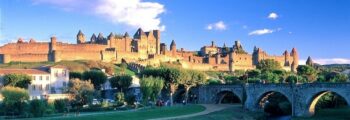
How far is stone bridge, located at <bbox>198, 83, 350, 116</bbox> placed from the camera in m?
50.3

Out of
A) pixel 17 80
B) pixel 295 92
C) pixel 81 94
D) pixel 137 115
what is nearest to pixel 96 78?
pixel 17 80

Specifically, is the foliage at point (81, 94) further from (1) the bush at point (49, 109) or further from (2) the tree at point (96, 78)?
(2) the tree at point (96, 78)

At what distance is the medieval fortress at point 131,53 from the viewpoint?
412 feet

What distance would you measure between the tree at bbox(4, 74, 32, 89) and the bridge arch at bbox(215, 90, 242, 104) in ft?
95.0

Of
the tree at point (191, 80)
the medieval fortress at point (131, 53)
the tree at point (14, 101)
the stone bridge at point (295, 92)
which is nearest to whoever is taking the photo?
the tree at point (14, 101)

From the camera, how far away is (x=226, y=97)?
75.7 meters

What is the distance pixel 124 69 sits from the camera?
11894cm

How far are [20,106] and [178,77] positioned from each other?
119ft

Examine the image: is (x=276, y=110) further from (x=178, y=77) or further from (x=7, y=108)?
(x=178, y=77)

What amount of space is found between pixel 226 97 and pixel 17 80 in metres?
32.8

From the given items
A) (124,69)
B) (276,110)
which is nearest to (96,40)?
(124,69)

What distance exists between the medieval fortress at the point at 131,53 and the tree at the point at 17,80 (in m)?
56.8

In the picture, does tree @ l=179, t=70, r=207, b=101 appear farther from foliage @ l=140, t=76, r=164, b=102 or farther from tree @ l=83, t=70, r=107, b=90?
tree @ l=83, t=70, r=107, b=90

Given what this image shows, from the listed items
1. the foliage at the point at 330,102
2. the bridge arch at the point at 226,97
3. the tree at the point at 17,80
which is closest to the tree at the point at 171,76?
the bridge arch at the point at 226,97
